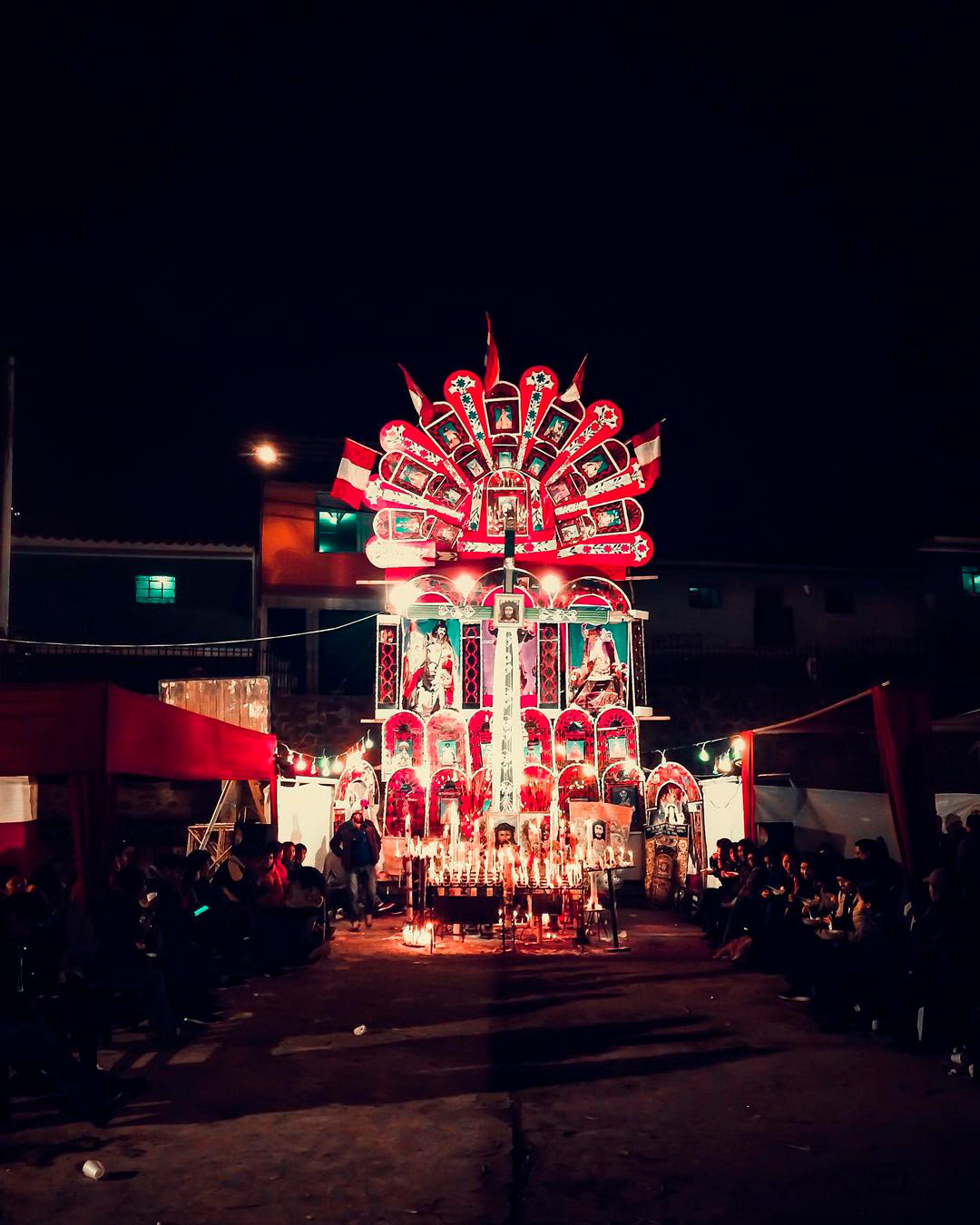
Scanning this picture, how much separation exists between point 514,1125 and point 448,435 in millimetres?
16985

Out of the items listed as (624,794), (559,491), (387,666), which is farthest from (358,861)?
(559,491)

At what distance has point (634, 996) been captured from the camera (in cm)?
1051

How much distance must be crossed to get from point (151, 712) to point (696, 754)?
806 inches

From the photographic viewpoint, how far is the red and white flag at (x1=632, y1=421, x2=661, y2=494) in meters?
21.8

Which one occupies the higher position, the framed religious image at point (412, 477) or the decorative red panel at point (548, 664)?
the framed religious image at point (412, 477)

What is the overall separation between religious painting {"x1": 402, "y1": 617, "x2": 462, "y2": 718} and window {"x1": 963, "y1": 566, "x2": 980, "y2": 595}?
18678 millimetres

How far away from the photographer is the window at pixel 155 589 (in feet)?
88.9

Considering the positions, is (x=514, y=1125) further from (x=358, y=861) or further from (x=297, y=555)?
(x=297, y=555)

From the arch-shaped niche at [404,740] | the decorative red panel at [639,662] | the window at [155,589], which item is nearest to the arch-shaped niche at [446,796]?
the arch-shaped niche at [404,740]

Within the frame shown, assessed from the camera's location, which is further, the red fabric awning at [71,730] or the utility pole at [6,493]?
the utility pole at [6,493]

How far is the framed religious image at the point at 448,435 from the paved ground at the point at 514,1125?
13815mm

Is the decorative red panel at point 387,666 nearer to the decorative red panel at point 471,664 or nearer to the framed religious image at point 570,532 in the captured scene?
the decorative red panel at point 471,664

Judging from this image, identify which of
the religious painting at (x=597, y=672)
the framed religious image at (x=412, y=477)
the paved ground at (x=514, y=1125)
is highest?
the framed religious image at (x=412, y=477)

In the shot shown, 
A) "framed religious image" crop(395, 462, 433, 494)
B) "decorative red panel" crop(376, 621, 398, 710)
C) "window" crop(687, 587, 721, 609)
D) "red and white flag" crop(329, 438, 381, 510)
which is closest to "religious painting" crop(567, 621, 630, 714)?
"decorative red panel" crop(376, 621, 398, 710)
